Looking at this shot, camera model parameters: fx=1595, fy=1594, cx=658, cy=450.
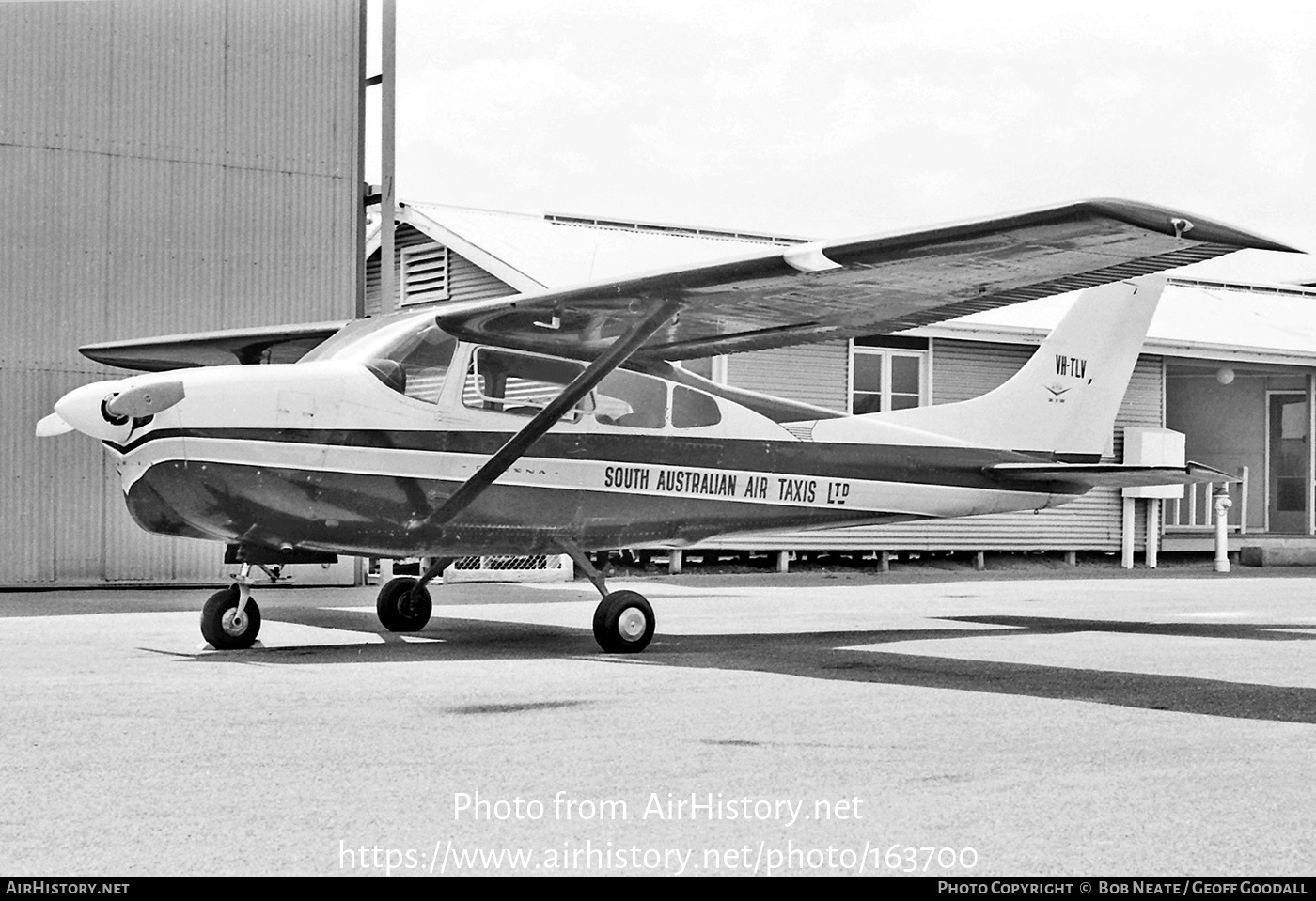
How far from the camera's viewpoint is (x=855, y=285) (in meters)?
9.25

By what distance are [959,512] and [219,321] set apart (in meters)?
8.61

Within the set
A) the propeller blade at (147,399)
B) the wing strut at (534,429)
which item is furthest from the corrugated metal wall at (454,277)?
the propeller blade at (147,399)

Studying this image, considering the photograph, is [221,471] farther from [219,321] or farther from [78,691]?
[219,321]

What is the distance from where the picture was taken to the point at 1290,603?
1460 cm

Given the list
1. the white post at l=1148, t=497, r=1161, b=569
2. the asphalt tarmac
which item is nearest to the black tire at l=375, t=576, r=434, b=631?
the asphalt tarmac

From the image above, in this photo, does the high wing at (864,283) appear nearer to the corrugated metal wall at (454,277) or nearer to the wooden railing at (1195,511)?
the corrugated metal wall at (454,277)

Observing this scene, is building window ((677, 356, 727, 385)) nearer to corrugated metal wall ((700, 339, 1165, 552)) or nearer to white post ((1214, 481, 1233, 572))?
corrugated metal wall ((700, 339, 1165, 552))

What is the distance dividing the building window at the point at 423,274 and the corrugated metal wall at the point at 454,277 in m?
0.09

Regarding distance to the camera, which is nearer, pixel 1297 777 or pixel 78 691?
pixel 1297 777

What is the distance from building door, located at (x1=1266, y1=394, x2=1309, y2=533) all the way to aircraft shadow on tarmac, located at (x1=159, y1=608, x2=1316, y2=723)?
716 inches

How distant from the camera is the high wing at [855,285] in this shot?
7.42 metres

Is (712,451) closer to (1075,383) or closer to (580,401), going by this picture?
(580,401)

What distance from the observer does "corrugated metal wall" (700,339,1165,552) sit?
21234 mm

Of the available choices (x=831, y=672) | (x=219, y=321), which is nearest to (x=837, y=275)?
(x=831, y=672)
